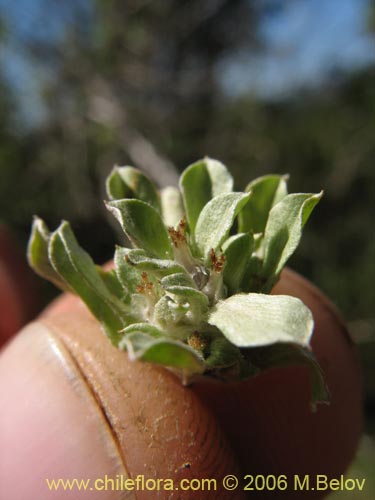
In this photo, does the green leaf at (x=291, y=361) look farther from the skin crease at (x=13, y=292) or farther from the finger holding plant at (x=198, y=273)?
the skin crease at (x=13, y=292)

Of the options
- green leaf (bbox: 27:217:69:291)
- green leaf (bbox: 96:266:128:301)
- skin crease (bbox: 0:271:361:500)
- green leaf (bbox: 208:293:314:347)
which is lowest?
skin crease (bbox: 0:271:361:500)

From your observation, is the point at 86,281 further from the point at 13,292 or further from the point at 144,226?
the point at 13,292

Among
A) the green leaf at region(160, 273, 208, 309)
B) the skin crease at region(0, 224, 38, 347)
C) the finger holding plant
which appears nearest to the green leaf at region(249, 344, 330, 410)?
the finger holding plant

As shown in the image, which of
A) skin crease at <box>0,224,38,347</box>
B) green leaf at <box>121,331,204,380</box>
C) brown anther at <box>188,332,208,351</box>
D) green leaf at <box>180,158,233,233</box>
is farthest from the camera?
skin crease at <box>0,224,38,347</box>

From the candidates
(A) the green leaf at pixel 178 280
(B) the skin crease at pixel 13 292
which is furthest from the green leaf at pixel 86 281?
(B) the skin crease at pixel 13 292

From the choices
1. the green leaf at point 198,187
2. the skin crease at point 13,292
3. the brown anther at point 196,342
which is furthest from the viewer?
the skin crease at point 13,292

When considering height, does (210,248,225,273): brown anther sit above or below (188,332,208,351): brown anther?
above

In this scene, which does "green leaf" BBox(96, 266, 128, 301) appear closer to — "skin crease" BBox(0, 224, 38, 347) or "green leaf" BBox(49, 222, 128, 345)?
"green leaf" BBox(49, 222, 128, 345)
